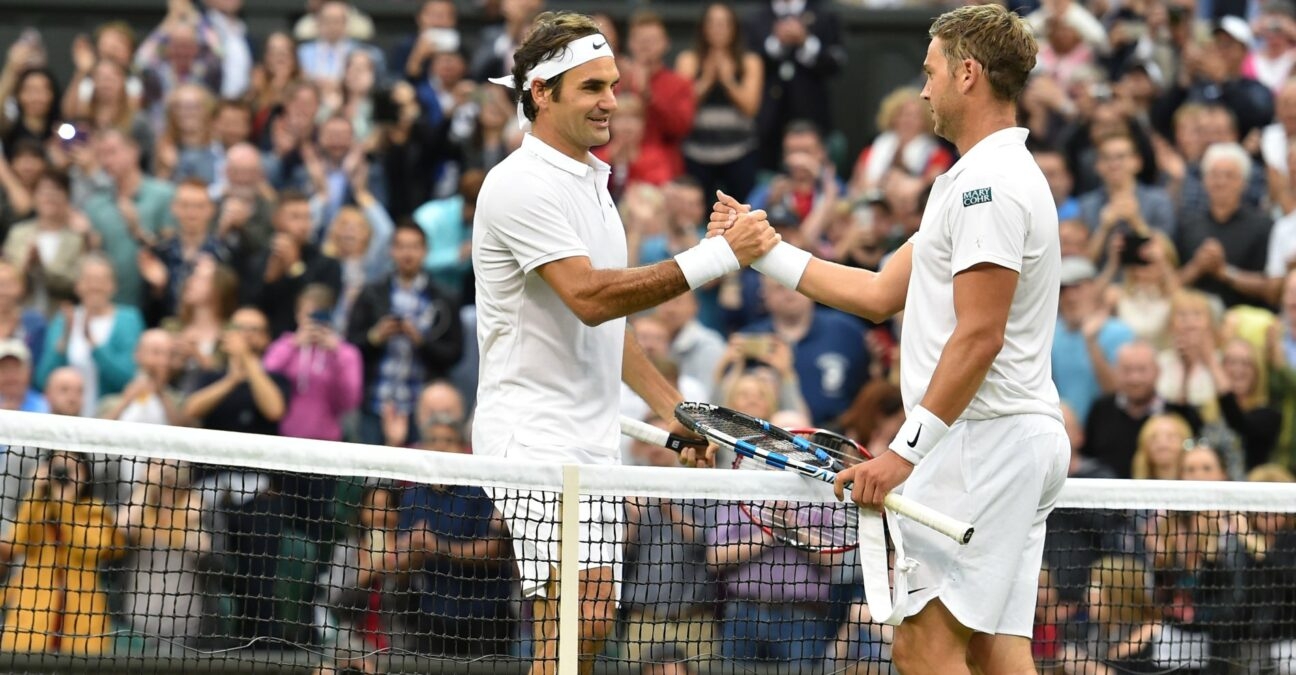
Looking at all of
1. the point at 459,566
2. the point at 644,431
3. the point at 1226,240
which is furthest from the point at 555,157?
the point at 1226,240

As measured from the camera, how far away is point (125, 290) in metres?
12.4

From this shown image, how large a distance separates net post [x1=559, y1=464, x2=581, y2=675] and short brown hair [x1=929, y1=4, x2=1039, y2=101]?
1689 millimetres

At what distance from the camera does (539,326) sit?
6250 millimetres

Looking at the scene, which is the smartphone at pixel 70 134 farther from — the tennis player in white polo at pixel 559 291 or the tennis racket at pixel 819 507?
the tennis racket at pixel 819 507

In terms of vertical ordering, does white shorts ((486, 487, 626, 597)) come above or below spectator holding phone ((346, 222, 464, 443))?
below

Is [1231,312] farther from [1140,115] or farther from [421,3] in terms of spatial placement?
[421,3]

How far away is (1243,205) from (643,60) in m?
4.35

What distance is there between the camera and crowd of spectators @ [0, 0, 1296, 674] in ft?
29.5

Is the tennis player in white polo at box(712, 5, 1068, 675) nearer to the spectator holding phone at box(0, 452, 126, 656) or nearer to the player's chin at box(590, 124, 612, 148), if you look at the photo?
the player's chin at box(590, 124, 612, 148)

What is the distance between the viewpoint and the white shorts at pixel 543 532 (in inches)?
237

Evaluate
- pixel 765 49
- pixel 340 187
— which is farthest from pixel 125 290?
pixel 765 49

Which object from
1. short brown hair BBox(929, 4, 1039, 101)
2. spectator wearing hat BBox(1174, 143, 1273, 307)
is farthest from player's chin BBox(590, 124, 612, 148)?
spectator wearing hat BBox(1174, 143, 1273, 307)

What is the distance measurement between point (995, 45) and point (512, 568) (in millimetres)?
4193

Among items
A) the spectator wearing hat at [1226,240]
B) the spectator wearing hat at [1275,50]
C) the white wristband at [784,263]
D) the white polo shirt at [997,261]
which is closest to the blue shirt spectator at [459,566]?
the white wristband at [784,263]
